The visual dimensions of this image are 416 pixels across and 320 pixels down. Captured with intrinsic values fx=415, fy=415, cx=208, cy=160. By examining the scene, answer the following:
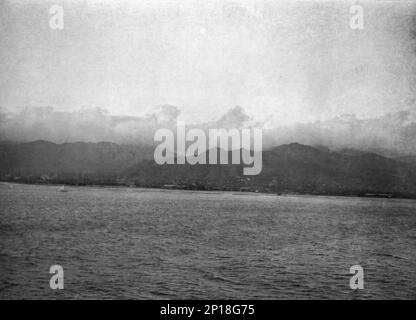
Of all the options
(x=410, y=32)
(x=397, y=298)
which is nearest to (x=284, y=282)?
(x=397, y=298)

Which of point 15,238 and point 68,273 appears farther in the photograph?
point 15,238

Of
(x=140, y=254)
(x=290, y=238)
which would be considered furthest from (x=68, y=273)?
(x=290, y=238)

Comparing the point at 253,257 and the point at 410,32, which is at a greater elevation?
the point at 410,32

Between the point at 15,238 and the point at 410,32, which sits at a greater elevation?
the point at 410,32
